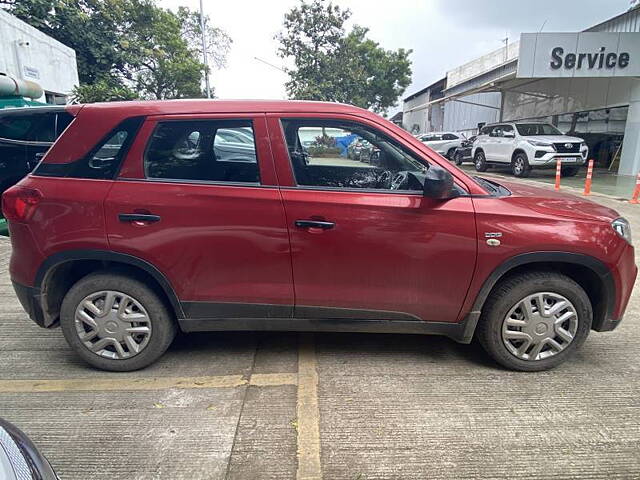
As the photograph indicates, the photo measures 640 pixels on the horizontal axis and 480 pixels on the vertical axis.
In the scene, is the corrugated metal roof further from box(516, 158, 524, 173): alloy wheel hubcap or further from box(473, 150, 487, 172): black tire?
box(473, 150, 487, 172): black tire

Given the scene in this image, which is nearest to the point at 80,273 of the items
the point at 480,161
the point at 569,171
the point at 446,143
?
the point at 569,171

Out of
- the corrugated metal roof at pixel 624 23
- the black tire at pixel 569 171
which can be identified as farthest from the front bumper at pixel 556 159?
the corrugated metal roof at pixel 624 23

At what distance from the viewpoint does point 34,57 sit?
13.3 meters

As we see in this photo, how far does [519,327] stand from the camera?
111 inches

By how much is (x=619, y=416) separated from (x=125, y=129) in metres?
3.54

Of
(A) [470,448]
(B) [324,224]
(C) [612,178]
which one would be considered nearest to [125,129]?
(B) [324,224]

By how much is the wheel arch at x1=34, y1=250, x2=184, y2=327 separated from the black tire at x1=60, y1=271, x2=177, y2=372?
0.06 m

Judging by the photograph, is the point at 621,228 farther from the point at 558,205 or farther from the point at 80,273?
the point at 80,273

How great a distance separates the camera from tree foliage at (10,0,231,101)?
18.1m

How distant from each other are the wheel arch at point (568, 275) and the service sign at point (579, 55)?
45.8 feet

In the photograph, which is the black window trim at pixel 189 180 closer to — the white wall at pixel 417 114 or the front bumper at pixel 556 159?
the front bumper at pixel 556 159

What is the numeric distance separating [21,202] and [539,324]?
11.6 ft

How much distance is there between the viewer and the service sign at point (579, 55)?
44.2ft

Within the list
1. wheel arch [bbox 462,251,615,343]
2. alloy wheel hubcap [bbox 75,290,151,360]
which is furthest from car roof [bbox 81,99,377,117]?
wheel arch [bbox 462,251,615,343]
